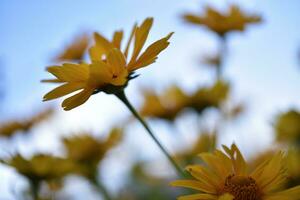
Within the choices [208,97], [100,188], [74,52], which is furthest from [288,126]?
[74,52]

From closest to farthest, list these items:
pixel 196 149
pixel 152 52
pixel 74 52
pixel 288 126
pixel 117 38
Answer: pixel 152 52, pixel 117 38, pixel 288 126, pixel 196 149, pixel 74 52

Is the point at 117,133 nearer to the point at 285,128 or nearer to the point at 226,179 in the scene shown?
the point at 285,128

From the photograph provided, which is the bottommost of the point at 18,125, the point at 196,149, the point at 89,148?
the point at 196,149

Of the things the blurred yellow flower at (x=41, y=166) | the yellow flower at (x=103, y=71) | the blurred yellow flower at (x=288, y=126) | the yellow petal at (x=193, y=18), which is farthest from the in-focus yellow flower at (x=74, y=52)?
the yellow flower at (x=103, y=71)

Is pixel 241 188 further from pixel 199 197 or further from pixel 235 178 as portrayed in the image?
pixel 199 197

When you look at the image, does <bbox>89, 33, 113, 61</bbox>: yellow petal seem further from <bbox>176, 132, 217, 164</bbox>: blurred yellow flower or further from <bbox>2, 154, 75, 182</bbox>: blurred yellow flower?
<bbox>176, 132, 217, 164</bbox>: blurred yellow flower

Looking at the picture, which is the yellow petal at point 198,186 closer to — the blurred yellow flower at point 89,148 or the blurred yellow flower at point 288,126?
the blurred yellow flower at point 288,126
